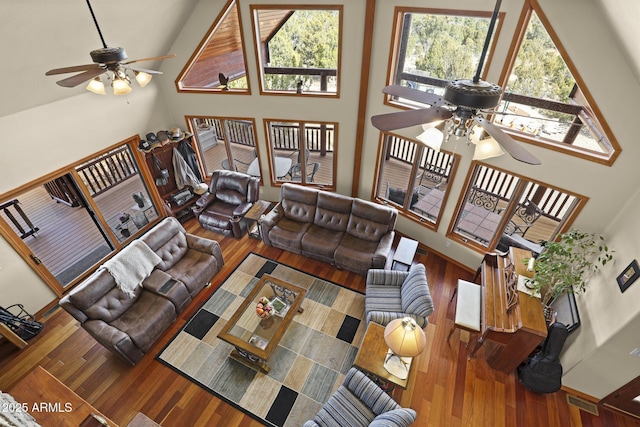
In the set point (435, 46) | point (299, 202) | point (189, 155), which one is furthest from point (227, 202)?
point (435, 46)

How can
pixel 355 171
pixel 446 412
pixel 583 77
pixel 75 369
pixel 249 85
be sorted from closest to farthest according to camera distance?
pixel 583 77 < pixel 446 412 < pixel 75 369 < pixel 249 85 < pixel 355 171

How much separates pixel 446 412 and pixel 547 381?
1.36m

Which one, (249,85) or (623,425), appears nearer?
(623,425)

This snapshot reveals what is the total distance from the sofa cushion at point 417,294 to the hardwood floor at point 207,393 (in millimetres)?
859

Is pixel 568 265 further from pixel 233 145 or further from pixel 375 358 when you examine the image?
pixel 233 145

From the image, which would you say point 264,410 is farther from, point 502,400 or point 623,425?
point 623,425

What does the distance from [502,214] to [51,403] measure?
6.08m

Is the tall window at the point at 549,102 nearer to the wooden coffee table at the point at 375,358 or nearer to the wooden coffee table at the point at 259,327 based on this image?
the wooden coffee table at the point at 375,358

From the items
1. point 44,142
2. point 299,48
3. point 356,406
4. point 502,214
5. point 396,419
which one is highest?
point 299,48

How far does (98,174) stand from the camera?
7883mm

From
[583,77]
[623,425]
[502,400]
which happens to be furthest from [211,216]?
[623,425]

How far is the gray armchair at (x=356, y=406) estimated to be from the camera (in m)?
3.19

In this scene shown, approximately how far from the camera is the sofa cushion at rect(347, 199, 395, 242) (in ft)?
18.2

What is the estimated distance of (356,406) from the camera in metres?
3.30
